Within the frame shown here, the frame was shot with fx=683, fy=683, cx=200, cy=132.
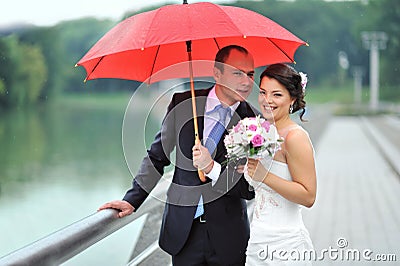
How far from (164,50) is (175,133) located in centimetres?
55

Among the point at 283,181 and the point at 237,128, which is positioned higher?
the point at 237,128

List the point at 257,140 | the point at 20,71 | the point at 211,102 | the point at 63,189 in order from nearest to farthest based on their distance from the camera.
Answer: the point at 257,140
the point at 211,102
the point at 63,189
the point at 20,71

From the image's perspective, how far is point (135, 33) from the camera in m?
2.68

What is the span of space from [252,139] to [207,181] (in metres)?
0.34

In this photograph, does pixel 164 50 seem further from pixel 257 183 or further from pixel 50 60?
pixel 50 60

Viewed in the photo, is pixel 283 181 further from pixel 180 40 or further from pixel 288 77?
pixel 180 40

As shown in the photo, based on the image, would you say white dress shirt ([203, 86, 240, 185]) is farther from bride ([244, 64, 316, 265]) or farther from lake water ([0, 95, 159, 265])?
lake water ([0, 95, 159, 265])

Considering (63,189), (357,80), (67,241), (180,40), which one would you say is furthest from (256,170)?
(357,80)

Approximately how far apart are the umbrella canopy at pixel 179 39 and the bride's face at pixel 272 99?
230 millimetres

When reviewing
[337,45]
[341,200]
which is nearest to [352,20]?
[337,45]

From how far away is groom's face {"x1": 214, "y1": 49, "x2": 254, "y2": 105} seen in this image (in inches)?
99.3

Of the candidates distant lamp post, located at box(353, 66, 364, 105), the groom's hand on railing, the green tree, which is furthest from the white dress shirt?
distant lamp post, located at box(353, 66, 364, 105)

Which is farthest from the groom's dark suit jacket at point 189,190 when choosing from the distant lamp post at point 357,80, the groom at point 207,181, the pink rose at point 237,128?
the distant lamp post at point 357,80

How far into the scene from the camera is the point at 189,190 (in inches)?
102
